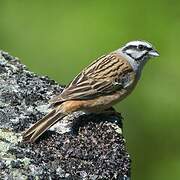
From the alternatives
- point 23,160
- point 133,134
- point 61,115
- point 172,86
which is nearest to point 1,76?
point 61,115

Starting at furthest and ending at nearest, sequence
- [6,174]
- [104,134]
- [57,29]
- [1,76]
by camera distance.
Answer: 1. [57,29]
2. [1,76]
3. [104,134]
4. [6,174]

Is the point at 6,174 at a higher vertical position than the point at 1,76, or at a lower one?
lower

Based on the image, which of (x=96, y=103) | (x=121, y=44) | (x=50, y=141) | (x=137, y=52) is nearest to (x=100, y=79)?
(x=96, y=103)

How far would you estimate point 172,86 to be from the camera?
1049cm

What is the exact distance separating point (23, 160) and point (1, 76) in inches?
51.2

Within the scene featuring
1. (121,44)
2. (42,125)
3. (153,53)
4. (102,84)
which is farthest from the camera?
(121,44)

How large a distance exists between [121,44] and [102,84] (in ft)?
11.8

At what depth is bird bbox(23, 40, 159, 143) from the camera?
6816mm

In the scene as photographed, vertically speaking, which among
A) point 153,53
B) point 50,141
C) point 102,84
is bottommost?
point 50,141

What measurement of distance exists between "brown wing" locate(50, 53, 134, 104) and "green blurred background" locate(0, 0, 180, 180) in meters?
2.15

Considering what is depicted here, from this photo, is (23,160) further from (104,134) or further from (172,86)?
(172,86)

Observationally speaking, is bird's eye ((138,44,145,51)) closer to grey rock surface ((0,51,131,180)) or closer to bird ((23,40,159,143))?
bird ((23,40,159,143))

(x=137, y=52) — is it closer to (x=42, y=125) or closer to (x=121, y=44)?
(x=42, y=125)

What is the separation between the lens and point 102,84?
7.38 m
